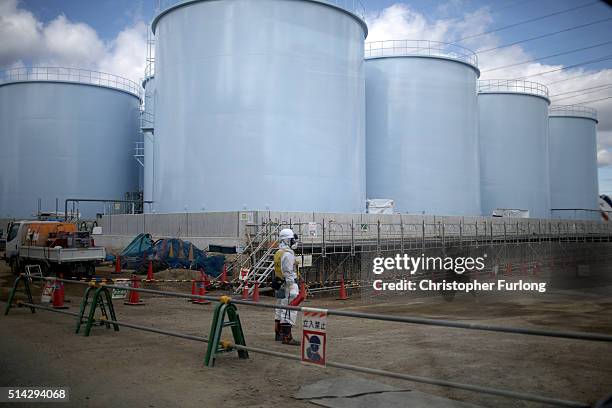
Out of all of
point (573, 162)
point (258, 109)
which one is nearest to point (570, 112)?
point (573, 162)

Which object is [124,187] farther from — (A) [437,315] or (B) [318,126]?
(A) [437,315]

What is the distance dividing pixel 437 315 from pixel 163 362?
7668mm

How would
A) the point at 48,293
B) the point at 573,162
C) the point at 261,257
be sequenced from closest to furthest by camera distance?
the point at 48,293
the point at 261,257
the point at 573,162

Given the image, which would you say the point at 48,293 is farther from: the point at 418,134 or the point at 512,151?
the point at 512,151

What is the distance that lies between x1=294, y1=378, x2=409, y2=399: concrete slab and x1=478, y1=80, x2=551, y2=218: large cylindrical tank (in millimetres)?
36841

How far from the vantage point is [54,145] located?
3706 centimetres

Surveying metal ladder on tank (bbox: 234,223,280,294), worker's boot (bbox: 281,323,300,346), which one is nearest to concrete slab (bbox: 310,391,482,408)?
worker's boot (bbox: 281,323,300,346)

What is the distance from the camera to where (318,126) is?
2612 cm

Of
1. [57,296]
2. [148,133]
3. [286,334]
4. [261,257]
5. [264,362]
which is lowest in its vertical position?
[264,362]

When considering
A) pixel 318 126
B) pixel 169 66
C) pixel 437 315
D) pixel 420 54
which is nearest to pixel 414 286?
pixel 437 315

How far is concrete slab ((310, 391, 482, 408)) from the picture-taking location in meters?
5.50

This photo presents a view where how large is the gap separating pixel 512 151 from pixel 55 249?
34679mm

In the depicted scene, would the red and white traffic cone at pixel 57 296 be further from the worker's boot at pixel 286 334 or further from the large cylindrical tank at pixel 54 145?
the large cylindrical tank at pixel 54 145

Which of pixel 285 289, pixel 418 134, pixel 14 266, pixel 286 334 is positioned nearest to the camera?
pixel 286 334
